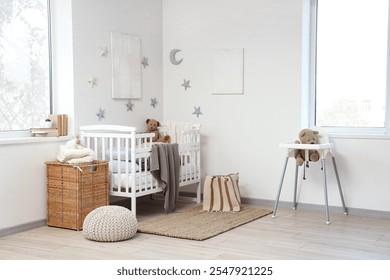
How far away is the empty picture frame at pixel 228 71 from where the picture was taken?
5035 mm

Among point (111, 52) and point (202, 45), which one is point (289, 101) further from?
point (111, 52)

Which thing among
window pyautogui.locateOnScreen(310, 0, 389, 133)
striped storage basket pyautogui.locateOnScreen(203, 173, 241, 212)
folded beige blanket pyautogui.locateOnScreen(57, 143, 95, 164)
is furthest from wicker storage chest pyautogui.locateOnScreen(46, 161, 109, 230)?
window pyautogui.locateOnScreen(310, 0, 389, 133)

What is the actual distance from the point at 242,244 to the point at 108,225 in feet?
2.83

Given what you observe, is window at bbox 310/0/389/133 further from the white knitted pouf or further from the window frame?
the white knitted pouf

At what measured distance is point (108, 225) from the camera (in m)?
3.65

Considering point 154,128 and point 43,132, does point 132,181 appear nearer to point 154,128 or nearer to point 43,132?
point 43,132

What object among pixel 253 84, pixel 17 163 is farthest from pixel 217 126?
pixel 17 163

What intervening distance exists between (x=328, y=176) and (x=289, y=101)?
705 mm

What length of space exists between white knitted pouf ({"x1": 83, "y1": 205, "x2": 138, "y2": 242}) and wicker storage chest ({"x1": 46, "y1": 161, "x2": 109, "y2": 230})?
303 millimetres

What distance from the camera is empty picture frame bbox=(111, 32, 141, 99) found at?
189 inches

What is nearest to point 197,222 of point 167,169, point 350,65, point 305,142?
point 167,169

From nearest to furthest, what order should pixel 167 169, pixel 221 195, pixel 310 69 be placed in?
pixel 167 169, pixel 221 195, pixel 310 69

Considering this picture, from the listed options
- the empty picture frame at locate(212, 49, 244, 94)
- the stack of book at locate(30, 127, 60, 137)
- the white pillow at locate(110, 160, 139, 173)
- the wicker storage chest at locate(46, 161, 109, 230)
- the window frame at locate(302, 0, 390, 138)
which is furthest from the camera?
the empty picture frame at locate(212, 49, 244, 94)
